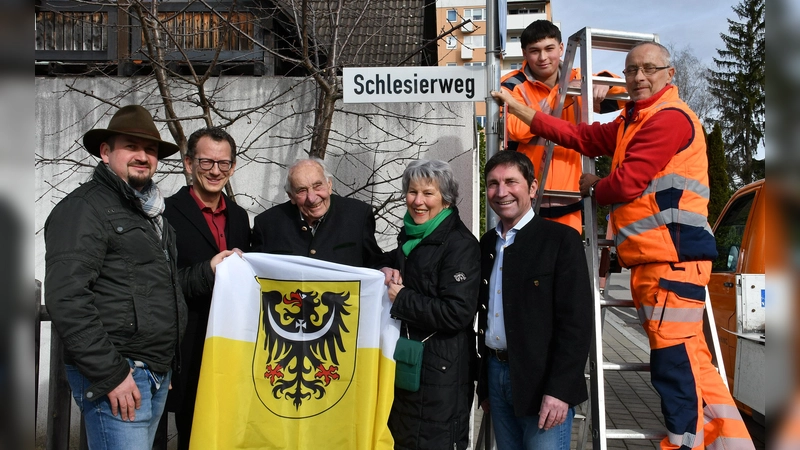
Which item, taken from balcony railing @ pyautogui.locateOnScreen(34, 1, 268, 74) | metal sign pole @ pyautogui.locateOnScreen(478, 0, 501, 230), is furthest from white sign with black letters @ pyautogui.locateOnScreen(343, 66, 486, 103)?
balcony railing @ pyautogui.locateOnScreen(34, 1, 268, 74)

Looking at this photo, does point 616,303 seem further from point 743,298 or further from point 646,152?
point 743,298

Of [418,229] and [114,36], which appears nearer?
[418,229]

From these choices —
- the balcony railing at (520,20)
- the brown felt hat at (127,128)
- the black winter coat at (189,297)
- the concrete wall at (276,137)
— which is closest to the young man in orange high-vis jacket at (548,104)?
the concrete wall at (276,137)

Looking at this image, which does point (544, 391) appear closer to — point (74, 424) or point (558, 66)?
point (558, 66)

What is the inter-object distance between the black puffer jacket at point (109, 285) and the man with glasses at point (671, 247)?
223cm

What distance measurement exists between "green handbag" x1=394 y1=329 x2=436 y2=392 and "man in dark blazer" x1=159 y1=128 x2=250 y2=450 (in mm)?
1115

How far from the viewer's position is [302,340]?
332cm

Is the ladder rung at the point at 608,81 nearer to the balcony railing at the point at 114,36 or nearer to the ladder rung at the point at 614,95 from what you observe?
the ladder rung at the point at 614,95

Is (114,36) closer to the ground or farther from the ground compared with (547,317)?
farther from the ground

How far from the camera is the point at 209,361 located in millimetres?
3176

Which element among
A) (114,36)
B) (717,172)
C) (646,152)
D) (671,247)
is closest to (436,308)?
(671,247)

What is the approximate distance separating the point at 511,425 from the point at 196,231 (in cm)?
194

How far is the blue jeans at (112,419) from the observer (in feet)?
8.87

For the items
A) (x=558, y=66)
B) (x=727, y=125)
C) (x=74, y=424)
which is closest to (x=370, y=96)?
(x=558, y=66)
